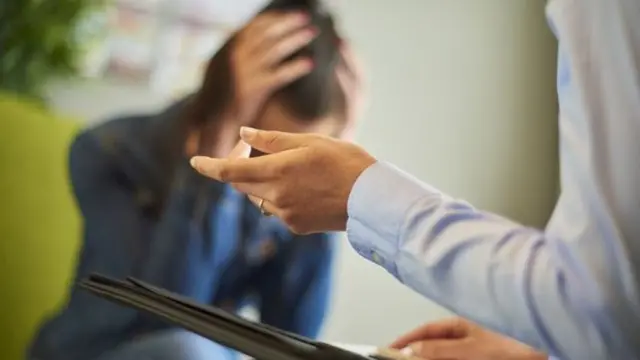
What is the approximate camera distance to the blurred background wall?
3.77 feet

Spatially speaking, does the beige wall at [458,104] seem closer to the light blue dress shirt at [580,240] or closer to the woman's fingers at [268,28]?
the woman's fingers at [268,28]

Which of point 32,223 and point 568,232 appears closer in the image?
point 568,232

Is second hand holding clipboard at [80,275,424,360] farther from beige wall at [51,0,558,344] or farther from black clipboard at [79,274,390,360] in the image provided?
beige wall at [51,0,558,344]

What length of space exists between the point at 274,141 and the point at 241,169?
3cm

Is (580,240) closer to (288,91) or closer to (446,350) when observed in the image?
(446,350)

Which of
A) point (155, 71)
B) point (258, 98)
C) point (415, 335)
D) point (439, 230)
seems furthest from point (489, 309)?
point (155, 71)

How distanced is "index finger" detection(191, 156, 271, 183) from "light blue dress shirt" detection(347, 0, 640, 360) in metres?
0.15

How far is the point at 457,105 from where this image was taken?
1.18 meters

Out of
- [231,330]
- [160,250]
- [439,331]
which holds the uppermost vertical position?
[231,330]

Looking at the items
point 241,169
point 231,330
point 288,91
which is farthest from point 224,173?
point 288,91

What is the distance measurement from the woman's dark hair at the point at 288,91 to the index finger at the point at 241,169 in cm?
46

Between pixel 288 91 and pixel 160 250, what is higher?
pixel 288 91

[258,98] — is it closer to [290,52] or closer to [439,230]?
[290,52]

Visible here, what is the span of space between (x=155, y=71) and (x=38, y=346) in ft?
1.46
